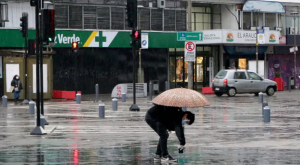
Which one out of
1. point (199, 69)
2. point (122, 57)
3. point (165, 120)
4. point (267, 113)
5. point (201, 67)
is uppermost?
point (122, 57)

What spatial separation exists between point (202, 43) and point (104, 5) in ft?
25.8

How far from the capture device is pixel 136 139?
16.2 meters

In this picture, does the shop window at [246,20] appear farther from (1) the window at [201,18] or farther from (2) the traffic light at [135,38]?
(2) the traffic light at [135,38]

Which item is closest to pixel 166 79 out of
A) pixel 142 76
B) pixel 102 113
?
pixel 142 76

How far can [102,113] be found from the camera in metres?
23.3

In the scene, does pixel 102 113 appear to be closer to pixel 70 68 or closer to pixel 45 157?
pixel 45 157

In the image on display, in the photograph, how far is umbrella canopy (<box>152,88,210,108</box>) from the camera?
11586 millimetres

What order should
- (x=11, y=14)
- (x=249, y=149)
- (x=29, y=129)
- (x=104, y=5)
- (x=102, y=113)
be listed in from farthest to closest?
(x=104, y=5)
(x=11, y=14)
(x=102, y=113)
(x=29, y=129)
(x=249, y=149)

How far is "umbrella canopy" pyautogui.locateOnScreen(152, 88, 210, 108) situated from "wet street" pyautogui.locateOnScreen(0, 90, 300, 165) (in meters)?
1.09

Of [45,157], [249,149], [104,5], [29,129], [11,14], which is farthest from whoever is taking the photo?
[104,5]

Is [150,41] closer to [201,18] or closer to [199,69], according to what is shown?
[199,69]

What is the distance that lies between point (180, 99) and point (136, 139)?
15.5ft

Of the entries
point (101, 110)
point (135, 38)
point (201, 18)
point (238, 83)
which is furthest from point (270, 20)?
point (101, 110)

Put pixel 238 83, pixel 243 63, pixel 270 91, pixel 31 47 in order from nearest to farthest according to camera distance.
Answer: pixel 31 47 → pixel 238 83 → pixel 270 91 → pixel 243 63
